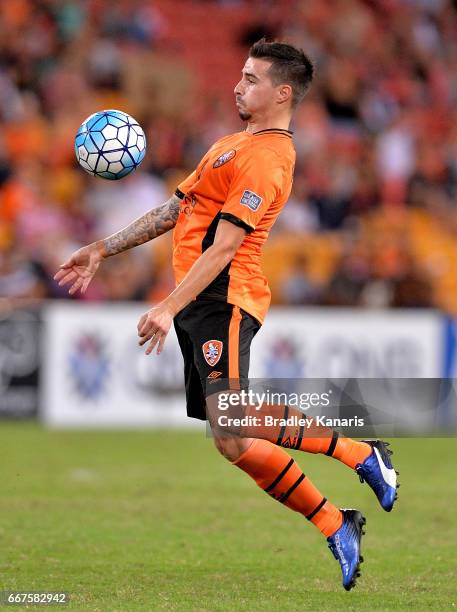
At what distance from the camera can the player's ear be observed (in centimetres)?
623

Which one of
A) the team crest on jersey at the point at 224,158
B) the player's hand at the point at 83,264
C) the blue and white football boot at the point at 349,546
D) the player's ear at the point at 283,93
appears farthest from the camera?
the player's hand at the point at 83,264

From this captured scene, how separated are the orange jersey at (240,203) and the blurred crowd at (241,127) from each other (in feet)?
28.0

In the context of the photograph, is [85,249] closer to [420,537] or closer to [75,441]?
[420,537]

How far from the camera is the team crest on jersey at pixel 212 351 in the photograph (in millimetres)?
5961

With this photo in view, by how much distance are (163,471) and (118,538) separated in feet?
11.0

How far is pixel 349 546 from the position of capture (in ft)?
19.4

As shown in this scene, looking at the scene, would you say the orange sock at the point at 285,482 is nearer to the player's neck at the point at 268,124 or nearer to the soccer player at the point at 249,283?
the soccer player at the point at 249,283

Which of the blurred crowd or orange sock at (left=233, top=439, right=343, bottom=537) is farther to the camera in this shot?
the blurred crowd

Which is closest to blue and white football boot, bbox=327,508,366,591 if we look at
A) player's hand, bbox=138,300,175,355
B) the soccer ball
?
player's hand, bbox=138,300,175,355

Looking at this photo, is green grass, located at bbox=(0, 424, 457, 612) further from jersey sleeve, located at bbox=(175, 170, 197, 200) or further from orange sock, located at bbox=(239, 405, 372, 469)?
jersey sleeve, located at bbox=(175, 170, 197, 200)

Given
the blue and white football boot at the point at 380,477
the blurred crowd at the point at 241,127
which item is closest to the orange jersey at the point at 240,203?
the blue and white football boot at the point at 380,477

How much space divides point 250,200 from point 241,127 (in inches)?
485

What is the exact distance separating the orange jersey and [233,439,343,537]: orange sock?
28.4 inches

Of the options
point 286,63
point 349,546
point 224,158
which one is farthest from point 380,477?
point 286,63
